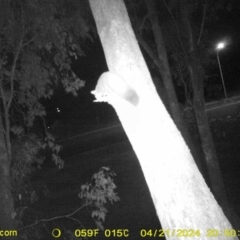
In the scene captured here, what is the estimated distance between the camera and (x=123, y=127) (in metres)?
2.27

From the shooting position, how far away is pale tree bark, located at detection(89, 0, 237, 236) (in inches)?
78.4

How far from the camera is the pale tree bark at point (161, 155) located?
78.4 inches

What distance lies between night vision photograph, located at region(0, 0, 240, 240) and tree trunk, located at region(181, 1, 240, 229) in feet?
0.09

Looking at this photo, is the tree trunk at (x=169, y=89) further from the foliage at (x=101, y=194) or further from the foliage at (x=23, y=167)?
the foliage at (x=23, y=167)

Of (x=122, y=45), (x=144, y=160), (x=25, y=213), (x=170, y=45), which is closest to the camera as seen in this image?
(x=144, y=160)

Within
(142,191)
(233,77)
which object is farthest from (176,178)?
(233,77)

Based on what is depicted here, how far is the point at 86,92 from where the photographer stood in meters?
62.9

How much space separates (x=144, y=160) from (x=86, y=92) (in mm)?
61542

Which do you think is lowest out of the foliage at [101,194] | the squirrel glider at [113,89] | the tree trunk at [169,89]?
the foliage at [101,194]

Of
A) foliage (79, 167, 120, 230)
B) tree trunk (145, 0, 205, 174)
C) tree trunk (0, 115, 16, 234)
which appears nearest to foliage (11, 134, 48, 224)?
tree trunk (0, 115, 16, 234)

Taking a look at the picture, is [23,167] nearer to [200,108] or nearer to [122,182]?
[200,108]

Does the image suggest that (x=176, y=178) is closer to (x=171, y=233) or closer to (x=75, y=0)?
(x=171, y=233)

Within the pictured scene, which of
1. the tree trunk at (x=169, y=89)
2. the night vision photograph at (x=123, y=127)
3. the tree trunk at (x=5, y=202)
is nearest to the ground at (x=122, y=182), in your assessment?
the night vision photograph at (x=123, y=127)

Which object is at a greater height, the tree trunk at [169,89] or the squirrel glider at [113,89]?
the tree trunk at [169,89]
